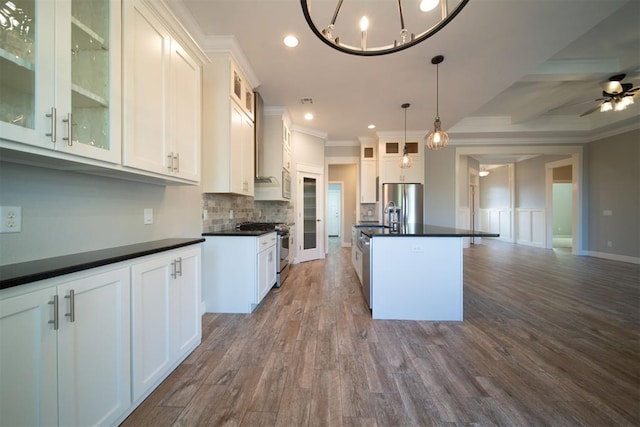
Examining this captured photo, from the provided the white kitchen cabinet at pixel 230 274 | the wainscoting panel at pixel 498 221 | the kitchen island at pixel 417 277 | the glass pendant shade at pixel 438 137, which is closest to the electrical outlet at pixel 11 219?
the white kitchen cabinet at pixel 230 274

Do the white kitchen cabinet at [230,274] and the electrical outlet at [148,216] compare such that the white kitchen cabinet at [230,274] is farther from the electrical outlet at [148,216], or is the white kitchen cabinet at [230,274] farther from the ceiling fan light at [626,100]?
the ceiling fan light at [626,100]

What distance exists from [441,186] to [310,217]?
137 inches

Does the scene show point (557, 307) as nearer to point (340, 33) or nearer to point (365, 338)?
point (365, 338)

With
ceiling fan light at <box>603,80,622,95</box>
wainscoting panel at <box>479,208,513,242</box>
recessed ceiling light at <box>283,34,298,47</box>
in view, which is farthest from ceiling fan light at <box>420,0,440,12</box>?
wainscoting panel at <box>479,208,513,242</box>

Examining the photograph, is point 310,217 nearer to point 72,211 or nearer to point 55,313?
point 72,211

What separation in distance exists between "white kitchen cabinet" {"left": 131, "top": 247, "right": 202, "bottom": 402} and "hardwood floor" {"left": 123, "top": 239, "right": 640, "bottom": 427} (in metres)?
0.14

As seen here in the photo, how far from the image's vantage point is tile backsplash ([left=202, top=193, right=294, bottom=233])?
108 inches

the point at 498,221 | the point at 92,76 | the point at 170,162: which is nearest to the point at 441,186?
the point at 498,221

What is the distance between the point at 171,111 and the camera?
65.0 inches

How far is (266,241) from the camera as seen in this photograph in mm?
2922

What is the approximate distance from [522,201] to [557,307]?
623 centimetres

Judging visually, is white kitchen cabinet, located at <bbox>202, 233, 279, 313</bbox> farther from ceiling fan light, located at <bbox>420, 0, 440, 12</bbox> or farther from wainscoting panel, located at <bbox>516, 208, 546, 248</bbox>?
wainscoting panel, located at <bbox>516, 208, 546, 248</bbox>

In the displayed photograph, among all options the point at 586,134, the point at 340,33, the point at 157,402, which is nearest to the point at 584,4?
the point at 340,33

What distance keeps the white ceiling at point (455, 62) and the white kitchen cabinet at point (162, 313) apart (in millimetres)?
2188
